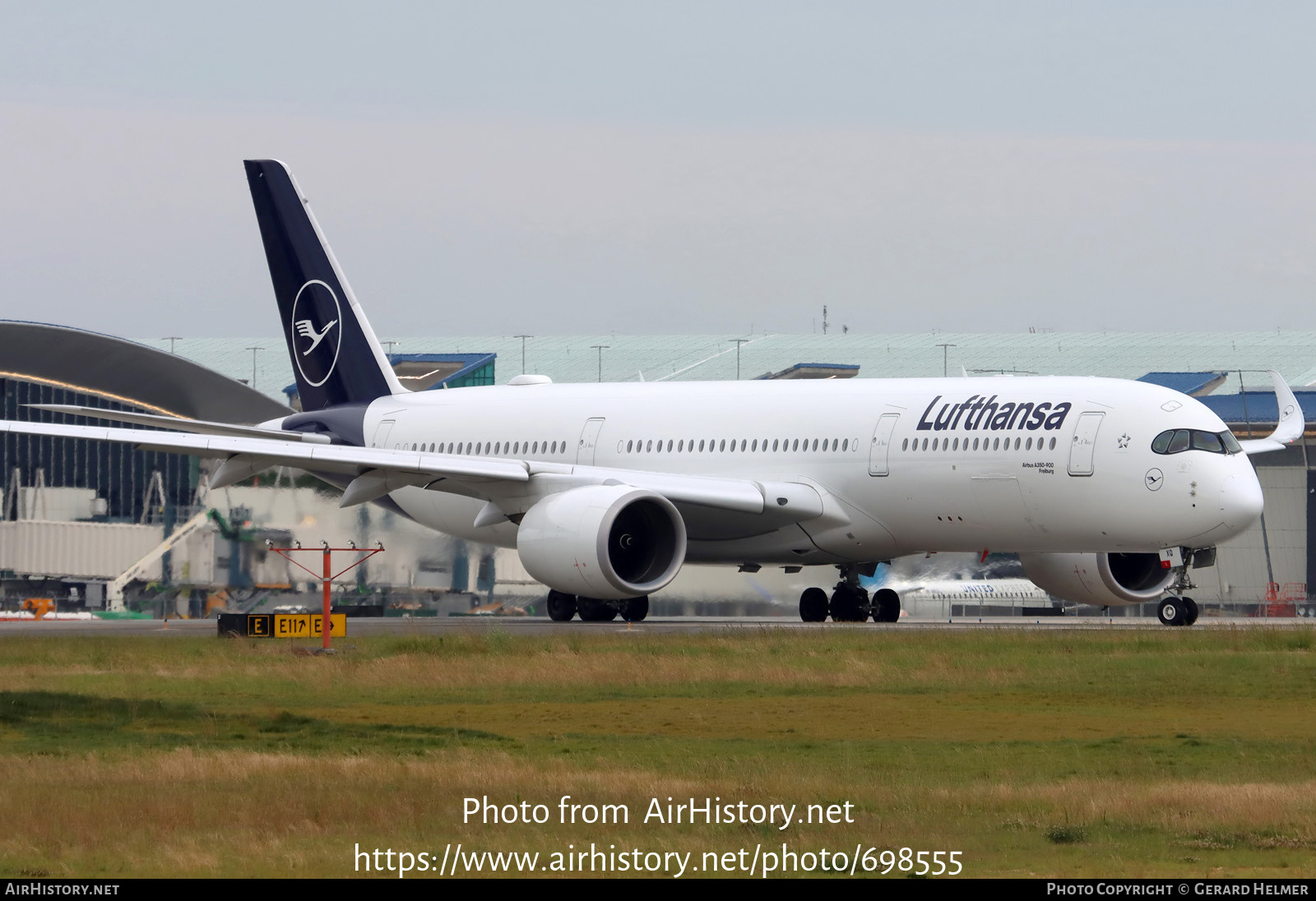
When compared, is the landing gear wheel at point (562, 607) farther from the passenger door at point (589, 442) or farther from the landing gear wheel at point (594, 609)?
the passenger door at point (589, 442)

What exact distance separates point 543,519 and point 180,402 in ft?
75.5

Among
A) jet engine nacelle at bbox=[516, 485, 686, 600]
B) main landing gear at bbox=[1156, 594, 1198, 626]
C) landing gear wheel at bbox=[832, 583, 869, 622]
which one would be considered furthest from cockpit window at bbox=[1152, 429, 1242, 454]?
jet engine nacelle at bbox=[516, 485, 686, 600]

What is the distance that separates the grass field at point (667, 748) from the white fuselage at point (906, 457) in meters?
3.44

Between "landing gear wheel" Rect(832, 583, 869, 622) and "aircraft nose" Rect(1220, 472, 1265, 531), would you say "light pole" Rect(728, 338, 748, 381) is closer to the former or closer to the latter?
"landing gear wheel" Rect(832, 583, 869, 622)

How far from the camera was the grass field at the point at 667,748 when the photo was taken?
1009 centimetres

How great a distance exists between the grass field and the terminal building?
513 inches

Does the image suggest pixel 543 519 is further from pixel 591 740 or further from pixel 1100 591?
pixel 591 740

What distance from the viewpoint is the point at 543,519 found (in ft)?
91.8

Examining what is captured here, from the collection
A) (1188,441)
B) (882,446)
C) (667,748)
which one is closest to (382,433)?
(882,446)

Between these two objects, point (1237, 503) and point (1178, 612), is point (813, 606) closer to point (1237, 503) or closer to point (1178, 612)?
point (1178, 612)

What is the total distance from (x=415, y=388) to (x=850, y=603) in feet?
103

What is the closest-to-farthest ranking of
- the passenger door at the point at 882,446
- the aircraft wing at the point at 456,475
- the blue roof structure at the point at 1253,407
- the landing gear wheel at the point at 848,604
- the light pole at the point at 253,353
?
the aircraft wing at the point at 456,475 < the passenger door at the point at 882,446 < the landing gear wheel at the point at 848,604 < the blue roof structure at the point at 1253,407 < the light pole at the point at 253,353

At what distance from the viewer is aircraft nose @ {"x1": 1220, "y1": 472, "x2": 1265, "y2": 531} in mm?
26250

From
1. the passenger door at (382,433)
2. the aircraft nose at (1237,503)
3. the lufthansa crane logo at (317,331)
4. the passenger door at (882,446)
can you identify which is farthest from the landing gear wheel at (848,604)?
the lufthansa crane logo at (317,331)
